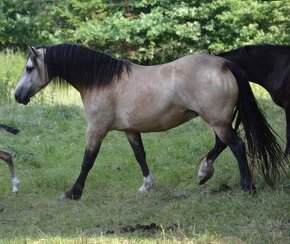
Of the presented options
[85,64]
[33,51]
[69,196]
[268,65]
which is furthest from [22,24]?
[268,65]

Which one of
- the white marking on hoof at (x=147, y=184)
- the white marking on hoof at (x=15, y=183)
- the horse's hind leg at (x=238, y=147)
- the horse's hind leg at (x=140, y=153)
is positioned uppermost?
the horse's hind leg at (x=238, y=147)

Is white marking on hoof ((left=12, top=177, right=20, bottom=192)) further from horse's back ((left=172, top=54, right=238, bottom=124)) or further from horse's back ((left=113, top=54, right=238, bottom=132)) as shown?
horse's back ((left=172, top=54, right=238, bottom=124))

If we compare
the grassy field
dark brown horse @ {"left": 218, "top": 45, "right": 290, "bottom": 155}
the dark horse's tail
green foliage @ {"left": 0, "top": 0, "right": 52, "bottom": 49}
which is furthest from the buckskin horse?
green foliage @ {"left": 0, "top": 0, "right": 52, "bottom": 49}

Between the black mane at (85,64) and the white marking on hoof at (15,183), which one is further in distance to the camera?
the white marking on hoof at (15,183)

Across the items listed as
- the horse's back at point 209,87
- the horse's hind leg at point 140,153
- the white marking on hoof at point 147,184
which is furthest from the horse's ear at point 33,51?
the white marking on hoof at point 147,184

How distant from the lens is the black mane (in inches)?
287

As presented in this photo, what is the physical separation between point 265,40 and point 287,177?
13.2m

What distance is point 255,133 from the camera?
671 centimetres

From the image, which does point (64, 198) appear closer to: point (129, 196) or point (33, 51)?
point (129, 196)

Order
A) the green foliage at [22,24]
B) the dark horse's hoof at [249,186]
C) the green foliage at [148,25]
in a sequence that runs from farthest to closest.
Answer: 1. the green foliage at [22,24]
2. the green foliage at [148,25]
3. the dark horse's hoof at [249,186]

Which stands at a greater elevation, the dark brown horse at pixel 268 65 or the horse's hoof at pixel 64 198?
the dark brown horse at pixel 268 65

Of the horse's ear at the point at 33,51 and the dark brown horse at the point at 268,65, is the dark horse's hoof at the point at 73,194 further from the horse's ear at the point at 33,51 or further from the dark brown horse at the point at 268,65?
the dark brown horse at the point at 268,65

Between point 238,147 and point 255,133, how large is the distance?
25 cm

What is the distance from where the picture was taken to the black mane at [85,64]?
730 centimetres
